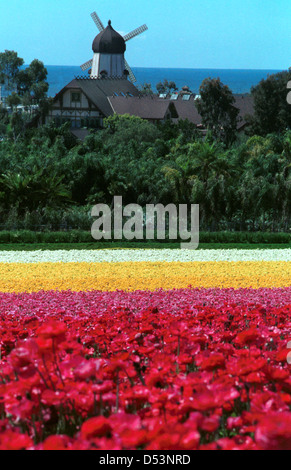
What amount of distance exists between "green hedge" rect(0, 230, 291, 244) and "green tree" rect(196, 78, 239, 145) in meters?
42.6

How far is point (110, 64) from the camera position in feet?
321

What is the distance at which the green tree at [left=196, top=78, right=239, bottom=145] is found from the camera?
Result: 6762 centimetres

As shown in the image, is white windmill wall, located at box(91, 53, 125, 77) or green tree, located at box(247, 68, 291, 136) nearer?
green tree, located at box(247, 68, 291, 136)

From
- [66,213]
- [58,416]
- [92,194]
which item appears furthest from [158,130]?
[58,416]

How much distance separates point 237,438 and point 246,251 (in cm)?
2012

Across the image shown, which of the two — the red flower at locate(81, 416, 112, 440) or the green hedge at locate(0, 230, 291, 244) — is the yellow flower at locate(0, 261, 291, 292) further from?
the red flower at locate(81, 416, 112, 440)

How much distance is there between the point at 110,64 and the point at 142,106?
2266 cm

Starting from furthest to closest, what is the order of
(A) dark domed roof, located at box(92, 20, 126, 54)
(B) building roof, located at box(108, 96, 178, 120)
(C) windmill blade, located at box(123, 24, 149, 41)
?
(C) windmill blade, located at box(123, 24, 149, 41), (A) dark domed roof, located at box(92, 20, 126, 54), (B) building roof, located at box(108, 96, 178, 120)

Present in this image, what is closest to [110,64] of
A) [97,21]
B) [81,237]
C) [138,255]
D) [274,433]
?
[97,21]

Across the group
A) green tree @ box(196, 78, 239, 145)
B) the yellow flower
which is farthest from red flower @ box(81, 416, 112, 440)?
green tree @ box(196, 78, 239, 145)

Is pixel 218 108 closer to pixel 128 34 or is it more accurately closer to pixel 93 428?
pixel 128 34

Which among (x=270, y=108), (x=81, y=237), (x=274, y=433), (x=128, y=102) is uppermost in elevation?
(x=128, y=102)

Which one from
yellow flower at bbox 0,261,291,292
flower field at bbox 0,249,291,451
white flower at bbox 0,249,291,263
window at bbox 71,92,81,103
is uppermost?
window at bbox 71,92,81,103

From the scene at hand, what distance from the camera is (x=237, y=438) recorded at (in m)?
2.85
